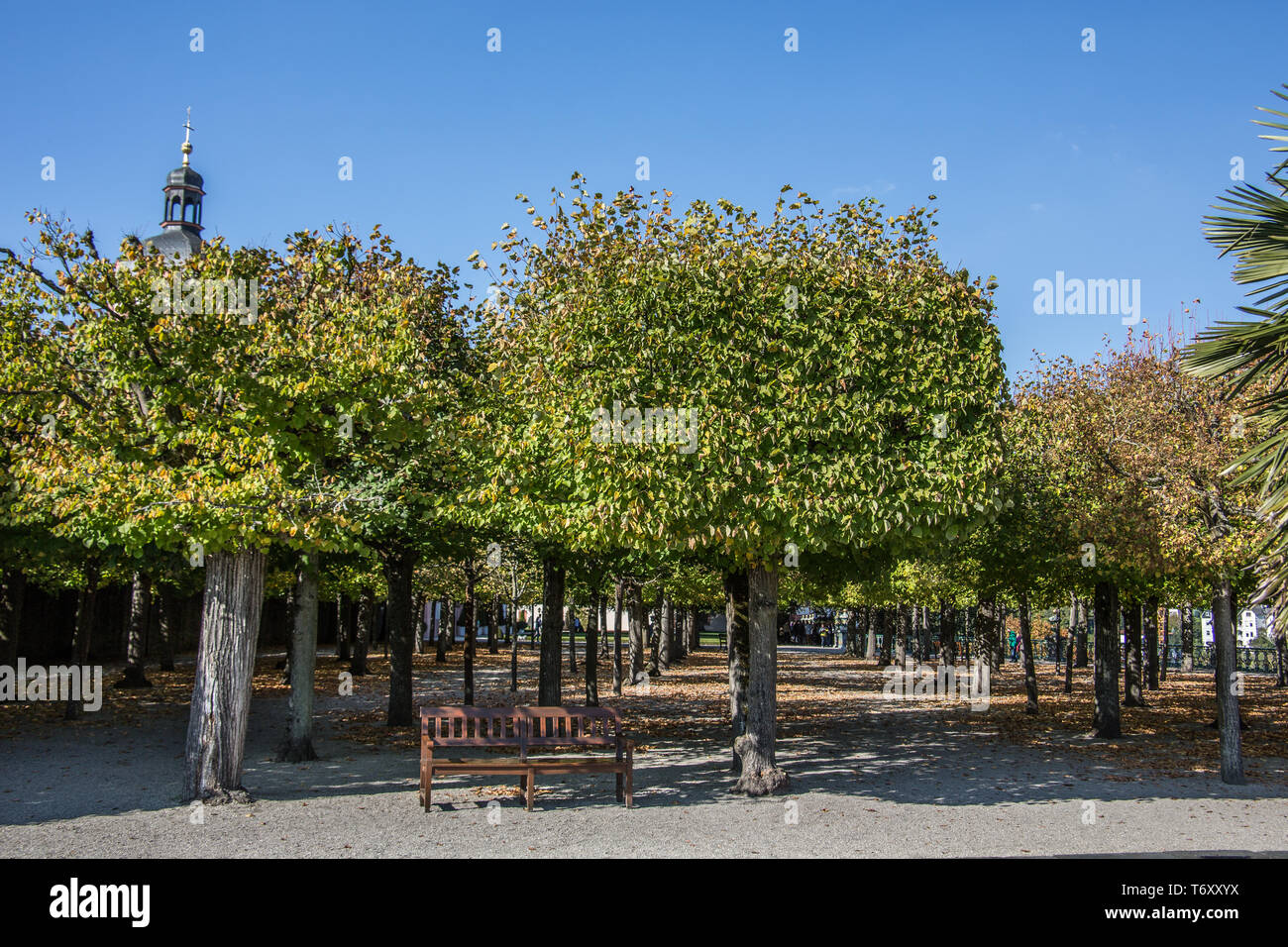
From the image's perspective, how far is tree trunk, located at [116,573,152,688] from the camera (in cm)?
2481

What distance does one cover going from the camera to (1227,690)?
1383cm

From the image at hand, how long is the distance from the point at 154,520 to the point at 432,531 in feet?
20.7

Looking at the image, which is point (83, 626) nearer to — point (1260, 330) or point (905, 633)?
point (1260, 330)

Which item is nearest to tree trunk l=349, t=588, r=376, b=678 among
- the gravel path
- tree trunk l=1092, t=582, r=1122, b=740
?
the gravel path

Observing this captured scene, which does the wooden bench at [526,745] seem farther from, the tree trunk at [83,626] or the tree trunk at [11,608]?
the tree trunk at [11,608]

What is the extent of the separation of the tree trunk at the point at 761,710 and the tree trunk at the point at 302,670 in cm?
618

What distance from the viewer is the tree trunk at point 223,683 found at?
419 inches

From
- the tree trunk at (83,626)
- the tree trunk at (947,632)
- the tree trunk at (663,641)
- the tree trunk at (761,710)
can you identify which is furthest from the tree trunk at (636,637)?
the tree trunk at (761,710)

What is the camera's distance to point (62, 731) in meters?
17.1

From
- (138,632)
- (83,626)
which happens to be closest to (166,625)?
(138,632)

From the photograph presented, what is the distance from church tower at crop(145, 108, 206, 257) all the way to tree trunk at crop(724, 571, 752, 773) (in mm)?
27617

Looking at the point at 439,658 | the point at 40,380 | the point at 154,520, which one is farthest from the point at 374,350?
the point at 439,658

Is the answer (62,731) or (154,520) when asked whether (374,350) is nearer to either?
(154,520)

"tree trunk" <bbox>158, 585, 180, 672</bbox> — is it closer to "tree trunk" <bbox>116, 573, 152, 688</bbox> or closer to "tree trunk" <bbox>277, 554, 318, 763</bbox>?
"tree trunk" <bbox>116, 573, 152, 688</bbox>
